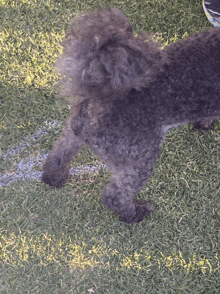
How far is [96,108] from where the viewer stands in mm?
1650

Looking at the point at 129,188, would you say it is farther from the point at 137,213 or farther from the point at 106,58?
Answer: the point at 106,58

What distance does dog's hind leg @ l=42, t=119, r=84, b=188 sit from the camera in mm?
2105

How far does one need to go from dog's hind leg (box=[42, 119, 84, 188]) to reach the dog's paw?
640 mm

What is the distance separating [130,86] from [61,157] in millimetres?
993

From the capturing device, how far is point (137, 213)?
2.26 metres

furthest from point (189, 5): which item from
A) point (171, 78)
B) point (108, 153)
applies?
point (108, 153)

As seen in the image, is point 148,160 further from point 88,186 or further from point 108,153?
point 88,186

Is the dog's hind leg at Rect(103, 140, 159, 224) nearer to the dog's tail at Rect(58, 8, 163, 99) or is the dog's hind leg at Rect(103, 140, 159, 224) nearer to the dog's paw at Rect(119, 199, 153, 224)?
the dog's paw at Rect(119, 199, 153, 224)

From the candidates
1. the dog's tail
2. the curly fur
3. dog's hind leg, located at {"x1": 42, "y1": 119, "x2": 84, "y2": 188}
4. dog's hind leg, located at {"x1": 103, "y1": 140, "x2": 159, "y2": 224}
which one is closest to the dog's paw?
dog's hind leg, located at {"x1": 103, "y1": 140, "x2": 159, "y2": 224}

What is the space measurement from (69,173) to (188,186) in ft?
3.68

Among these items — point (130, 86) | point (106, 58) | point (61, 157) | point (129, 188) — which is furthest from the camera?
point (61, 157)

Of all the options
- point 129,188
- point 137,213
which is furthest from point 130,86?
point 137,213

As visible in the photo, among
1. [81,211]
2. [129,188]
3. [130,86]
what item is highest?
[130,86]

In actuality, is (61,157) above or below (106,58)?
below
